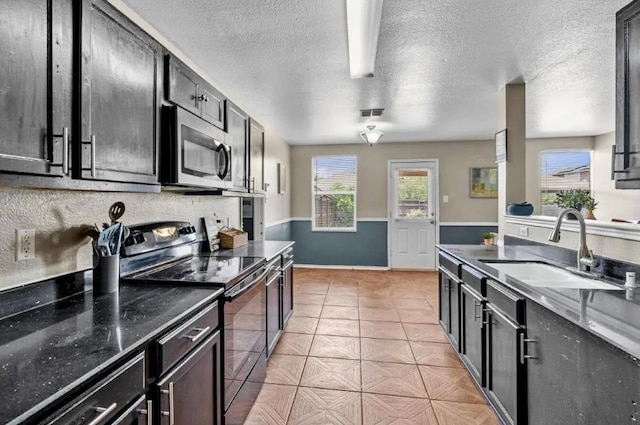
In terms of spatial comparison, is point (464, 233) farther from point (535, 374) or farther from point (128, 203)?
point (128, 203)

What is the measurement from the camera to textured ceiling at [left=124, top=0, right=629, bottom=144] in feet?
6.49

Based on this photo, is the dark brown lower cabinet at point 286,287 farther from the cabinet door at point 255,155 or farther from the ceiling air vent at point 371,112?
the ceiling air vent at point 371,112

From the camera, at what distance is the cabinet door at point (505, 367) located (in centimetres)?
163

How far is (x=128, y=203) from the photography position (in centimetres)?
201

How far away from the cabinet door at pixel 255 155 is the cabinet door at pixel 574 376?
2.39m

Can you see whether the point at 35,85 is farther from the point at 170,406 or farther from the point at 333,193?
the point at 333,193

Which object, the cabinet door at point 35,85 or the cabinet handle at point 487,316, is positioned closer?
the cabinet door at point 35,85

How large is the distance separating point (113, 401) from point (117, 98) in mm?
1143

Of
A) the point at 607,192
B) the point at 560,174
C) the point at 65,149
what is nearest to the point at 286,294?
the point at 65,149

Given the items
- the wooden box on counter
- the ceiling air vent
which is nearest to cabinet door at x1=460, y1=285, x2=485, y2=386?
the wooden box on counter

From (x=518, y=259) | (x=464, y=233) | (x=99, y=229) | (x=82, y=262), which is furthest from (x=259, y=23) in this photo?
(x=464, y=233)

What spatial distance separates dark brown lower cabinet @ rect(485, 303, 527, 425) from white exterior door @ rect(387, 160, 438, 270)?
421cm

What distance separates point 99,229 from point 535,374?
221cm

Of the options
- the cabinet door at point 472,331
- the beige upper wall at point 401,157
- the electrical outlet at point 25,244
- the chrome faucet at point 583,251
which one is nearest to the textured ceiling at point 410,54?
the chrome faucet at point 583,251
